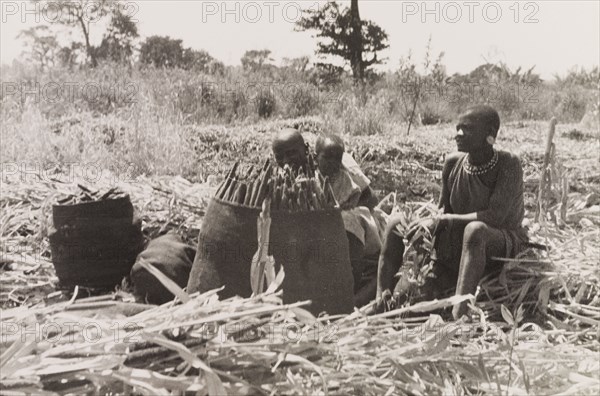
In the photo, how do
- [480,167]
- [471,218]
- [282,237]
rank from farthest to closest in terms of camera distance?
[480,167] → [471,218] → [282,237]

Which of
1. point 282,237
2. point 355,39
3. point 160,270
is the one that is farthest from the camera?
point 355,39

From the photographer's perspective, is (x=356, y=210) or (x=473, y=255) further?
(x=356, y=210)

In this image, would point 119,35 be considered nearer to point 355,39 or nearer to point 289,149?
point 355,39

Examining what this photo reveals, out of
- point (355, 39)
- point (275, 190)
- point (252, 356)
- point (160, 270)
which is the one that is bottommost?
point (160, 270)

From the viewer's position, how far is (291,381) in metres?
1.91

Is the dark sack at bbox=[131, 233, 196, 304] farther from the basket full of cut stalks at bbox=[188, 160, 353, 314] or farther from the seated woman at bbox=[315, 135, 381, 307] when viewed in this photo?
the seated woman at bbox=[315, 135, 381, 307]

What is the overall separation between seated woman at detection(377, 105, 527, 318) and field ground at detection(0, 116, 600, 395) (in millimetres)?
198

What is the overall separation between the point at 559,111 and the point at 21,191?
495 inches

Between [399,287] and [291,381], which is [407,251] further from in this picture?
[291,381]

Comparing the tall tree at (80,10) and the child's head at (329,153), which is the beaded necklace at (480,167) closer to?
the child's head at (329,153)

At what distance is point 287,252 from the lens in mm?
2799

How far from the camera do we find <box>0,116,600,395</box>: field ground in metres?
1.85

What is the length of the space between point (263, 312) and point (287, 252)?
0.83 m

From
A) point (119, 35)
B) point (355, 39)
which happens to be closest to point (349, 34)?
point (355, 39)
